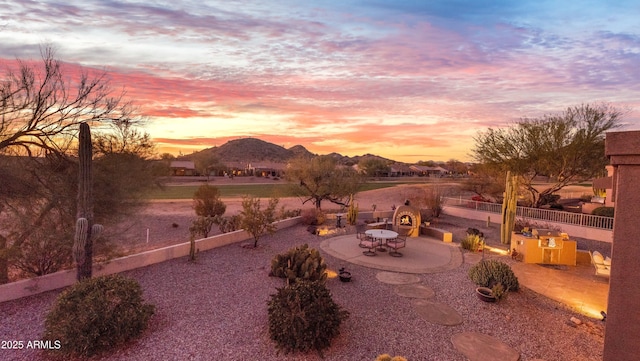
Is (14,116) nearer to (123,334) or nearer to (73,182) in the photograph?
(73,182)

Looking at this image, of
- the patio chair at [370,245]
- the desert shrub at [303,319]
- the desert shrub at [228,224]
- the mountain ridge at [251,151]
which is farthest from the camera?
the mountain ridge at [251,151]

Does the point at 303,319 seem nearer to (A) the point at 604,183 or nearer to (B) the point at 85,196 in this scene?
(A) the point at 604,183

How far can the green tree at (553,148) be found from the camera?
79.0 ft

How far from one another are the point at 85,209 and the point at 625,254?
36.5 ft

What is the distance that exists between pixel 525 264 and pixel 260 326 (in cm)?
1099

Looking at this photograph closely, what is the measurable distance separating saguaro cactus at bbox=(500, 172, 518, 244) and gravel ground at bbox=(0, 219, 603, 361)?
6473mm

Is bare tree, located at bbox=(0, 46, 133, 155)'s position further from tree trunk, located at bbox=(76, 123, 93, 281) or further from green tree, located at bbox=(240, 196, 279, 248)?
green tree, located at bbox=(240, 196, 279, 248)

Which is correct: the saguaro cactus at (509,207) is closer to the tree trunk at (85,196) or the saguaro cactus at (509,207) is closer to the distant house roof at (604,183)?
the distant house roof at (604,183)

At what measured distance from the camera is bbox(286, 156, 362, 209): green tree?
25891mm

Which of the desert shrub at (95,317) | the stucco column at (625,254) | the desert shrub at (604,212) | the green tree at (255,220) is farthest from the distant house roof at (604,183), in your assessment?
the desert shrub at (604,212)

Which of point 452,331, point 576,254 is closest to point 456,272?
point 452,331

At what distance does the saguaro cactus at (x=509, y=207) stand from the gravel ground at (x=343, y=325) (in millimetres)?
6473

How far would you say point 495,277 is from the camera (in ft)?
30.4

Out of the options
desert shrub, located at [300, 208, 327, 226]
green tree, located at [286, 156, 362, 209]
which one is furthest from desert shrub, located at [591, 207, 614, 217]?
desert shrub, located at [300, 208, 327, 226]
